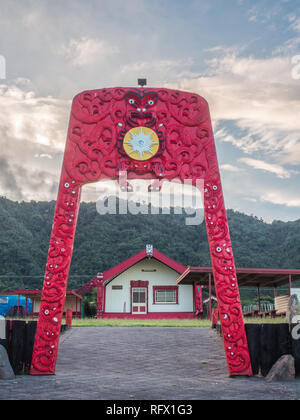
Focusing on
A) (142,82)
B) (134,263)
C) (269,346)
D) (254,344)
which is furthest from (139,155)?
(134,263)

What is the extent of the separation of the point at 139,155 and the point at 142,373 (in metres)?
3.81

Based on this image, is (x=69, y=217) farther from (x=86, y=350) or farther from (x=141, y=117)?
(x=86, y=350)

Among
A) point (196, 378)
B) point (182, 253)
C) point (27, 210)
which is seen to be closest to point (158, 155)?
point (196, 378)

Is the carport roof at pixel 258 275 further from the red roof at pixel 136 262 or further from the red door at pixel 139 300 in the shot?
the red door at pixel 139 300

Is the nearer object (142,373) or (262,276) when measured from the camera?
(142,373)

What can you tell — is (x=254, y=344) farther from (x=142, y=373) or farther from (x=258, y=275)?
(x=258, y=275)

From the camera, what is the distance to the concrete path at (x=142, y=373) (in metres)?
5.71

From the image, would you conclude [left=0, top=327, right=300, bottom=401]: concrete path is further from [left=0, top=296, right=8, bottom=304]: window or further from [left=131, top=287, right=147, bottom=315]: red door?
[left=0, top=296, right=8, bottom=304]: window

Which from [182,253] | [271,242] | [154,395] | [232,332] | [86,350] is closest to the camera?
[154,395]

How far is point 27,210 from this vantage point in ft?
156

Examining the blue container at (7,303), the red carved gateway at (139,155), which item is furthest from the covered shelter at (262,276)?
the blue container at (7,303)

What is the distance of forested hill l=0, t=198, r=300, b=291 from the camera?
37438 mm

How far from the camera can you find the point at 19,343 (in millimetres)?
7312
